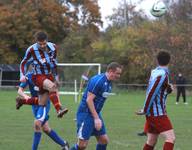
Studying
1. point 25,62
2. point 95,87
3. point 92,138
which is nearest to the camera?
point 95,87

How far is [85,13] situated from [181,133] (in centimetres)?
5020

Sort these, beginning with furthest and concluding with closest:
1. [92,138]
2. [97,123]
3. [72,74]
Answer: [72,74]
[92,138]
[97,123]

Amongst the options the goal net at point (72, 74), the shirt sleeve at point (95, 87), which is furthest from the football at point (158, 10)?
the goal net at point (72, 74)

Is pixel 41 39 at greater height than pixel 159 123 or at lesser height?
greater

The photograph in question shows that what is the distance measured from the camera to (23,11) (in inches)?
2144

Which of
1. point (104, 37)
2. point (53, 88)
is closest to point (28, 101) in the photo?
point (53, 88)

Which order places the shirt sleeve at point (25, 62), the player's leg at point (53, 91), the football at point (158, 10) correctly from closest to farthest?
the player's leg at point (53, 91)
the shirt sleeve at point (25, 62)
the football at point (158, 10)

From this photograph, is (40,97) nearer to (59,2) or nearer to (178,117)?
(178,117)

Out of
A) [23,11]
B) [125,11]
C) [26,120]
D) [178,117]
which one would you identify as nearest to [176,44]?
[23,11]

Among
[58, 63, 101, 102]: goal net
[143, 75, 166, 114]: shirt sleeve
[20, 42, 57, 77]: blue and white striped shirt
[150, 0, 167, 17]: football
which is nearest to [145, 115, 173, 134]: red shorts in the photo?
[143, 75, 166, 114]: shirt sleeve

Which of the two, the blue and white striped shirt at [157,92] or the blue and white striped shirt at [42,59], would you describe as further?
the blue and white striped shirt at [42,59]

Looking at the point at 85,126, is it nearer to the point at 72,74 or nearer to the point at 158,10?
the point at 158,10

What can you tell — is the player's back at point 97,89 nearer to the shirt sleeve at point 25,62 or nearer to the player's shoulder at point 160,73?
the player's shoulder at point 160,73

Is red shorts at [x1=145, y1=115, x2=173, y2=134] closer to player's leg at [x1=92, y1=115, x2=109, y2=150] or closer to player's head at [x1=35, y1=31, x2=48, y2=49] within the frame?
player's leg at [x1=92, y1=115, x2=109, y2=150]
